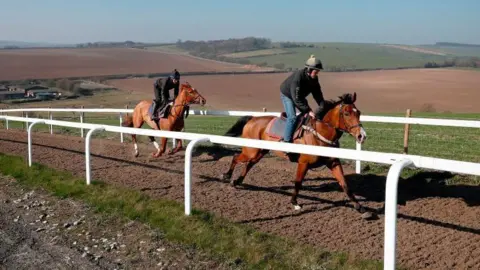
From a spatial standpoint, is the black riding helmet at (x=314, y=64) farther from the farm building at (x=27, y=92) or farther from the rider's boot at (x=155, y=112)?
the farm building at (x=27, y=92)

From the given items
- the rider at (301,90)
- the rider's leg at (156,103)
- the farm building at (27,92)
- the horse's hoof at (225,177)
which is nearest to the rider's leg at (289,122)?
the rider at (301,90)

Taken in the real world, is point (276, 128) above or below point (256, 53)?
below

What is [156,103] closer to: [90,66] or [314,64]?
[314,64]

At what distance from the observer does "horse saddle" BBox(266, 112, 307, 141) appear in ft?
22.7

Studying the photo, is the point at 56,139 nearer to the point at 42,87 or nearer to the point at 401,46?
the point at 42,87

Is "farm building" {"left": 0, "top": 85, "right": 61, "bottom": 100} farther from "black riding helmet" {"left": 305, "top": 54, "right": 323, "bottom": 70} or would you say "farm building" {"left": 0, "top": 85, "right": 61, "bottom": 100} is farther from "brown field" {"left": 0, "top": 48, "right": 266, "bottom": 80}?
"black riding helmet" {"left": 305, "top": 54, "right": 323, "bottom": 70}

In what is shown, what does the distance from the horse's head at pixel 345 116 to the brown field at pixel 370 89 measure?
30.5m

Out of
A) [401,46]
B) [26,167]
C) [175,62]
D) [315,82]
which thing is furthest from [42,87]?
[401,46]

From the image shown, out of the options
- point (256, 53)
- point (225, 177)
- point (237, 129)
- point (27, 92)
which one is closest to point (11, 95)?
point (27, 92)

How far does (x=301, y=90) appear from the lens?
22.2 ft

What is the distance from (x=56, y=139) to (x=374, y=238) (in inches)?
447

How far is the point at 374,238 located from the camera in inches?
198

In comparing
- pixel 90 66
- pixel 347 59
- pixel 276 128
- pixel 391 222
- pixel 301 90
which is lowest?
pixel 391 222

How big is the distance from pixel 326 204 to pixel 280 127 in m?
1.40
